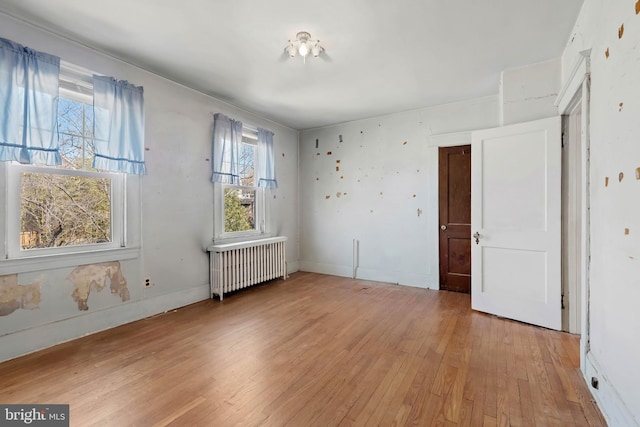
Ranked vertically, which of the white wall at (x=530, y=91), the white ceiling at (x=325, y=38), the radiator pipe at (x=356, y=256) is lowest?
the radiator pipe at (x=356, y=256)

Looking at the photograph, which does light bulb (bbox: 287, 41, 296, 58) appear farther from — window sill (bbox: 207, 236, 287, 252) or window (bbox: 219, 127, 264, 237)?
window sill (bbox: 207, 236, 287, 252)

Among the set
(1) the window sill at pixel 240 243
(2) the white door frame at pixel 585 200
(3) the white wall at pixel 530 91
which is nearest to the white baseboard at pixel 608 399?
(2) the white door frame at pixel 585 200

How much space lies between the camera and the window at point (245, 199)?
4215 millimetres

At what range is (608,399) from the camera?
5.19 feet

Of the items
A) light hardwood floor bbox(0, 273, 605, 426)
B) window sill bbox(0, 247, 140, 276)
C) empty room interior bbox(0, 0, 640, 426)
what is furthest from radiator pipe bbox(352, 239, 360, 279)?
window sill bbox(0, 247, 140, 276)

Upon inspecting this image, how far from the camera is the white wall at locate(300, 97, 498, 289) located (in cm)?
430

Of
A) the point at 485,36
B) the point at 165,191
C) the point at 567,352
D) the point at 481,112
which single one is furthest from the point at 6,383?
the point at 481,112

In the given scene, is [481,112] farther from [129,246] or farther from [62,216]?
[62,216]

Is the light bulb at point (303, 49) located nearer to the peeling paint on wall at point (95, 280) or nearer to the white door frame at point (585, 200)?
the white door frame at point (585, 200)

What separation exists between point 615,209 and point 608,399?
1052 millimetres

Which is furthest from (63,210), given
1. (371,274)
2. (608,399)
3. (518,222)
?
(518,222)

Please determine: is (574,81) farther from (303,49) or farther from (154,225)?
(154,225)

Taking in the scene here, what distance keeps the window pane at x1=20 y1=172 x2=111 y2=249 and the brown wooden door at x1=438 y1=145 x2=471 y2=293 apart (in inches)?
166

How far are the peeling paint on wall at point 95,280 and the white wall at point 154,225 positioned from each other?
0.16ft
